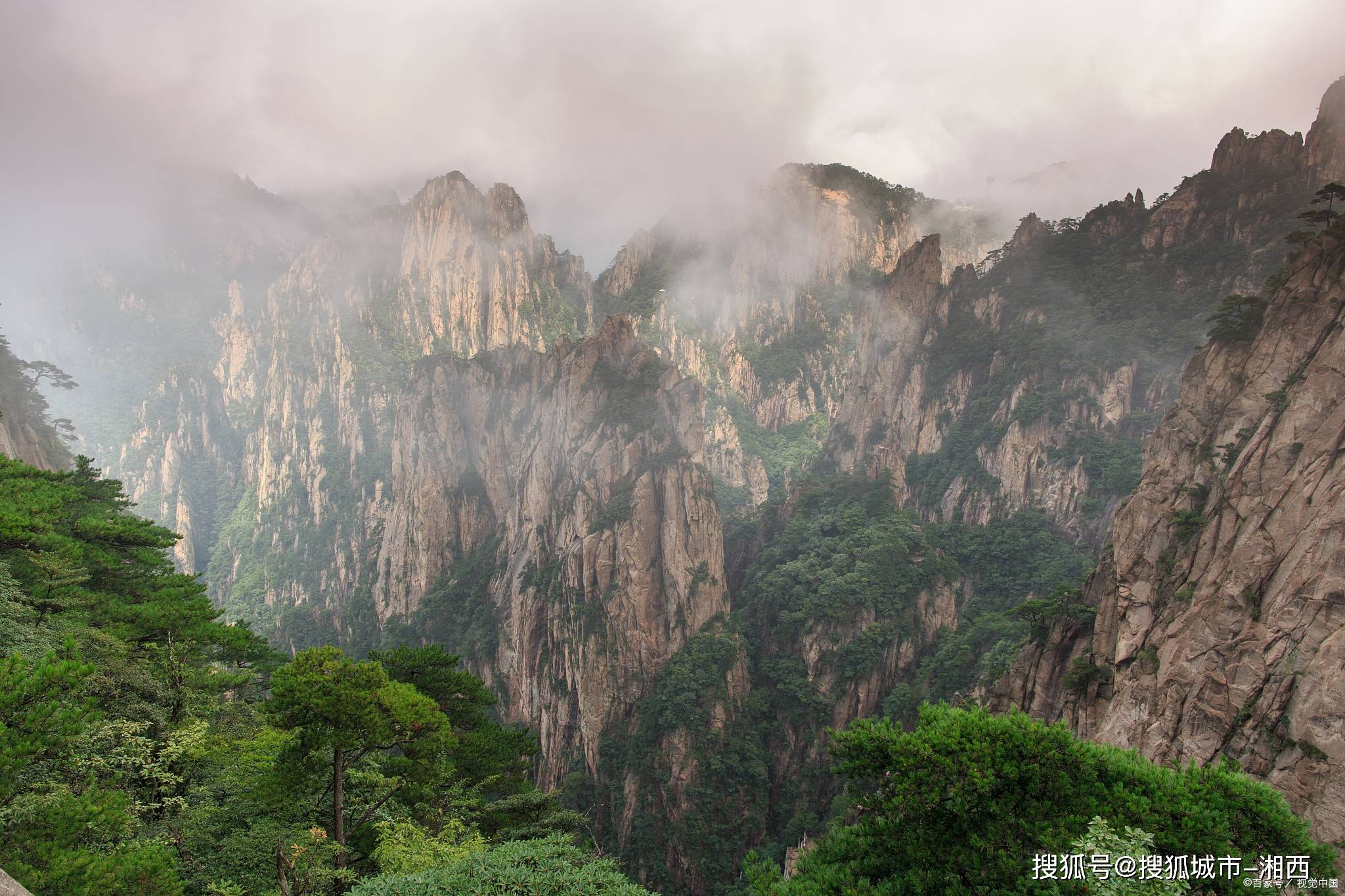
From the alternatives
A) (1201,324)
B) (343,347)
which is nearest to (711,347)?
(343,347)

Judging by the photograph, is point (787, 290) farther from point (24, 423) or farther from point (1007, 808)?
point (1007, 808)

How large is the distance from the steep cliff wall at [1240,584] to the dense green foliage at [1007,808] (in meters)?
6.40

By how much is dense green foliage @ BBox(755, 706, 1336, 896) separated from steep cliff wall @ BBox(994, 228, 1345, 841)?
640 cm

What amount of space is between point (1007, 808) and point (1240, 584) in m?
13.4

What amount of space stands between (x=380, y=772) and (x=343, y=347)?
378ft

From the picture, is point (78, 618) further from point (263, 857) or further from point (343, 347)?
point (343, 347)

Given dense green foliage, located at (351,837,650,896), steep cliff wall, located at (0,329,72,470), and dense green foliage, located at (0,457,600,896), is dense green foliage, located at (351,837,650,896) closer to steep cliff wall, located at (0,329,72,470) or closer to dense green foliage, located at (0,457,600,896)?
dense green foliage, located at (0,457,600,896)

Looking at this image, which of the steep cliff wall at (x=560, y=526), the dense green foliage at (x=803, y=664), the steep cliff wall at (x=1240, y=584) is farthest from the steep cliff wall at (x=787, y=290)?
the steep cliff wall at (x=1240, y=584)

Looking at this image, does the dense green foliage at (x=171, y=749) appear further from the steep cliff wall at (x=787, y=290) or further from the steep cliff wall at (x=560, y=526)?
the steep cliff wall at (x=787, y=290)

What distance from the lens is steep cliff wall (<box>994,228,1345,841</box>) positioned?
571 inches

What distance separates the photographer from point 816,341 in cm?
11625

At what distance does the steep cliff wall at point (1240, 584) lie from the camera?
14.5 meters

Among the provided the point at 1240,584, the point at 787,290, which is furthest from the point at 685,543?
the point at 787,290

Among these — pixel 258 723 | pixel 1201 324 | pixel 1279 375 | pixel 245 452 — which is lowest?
pixel 258 723
